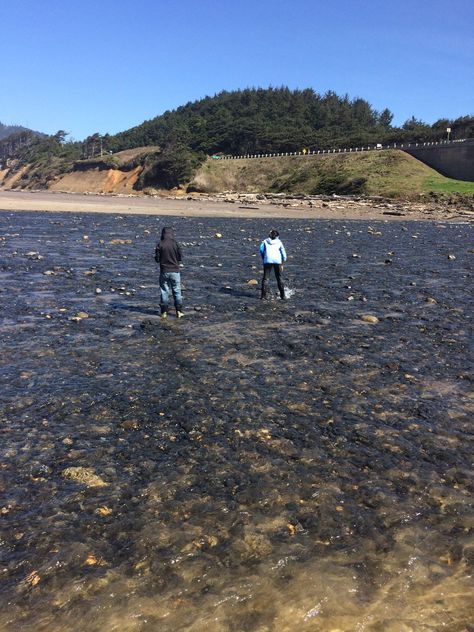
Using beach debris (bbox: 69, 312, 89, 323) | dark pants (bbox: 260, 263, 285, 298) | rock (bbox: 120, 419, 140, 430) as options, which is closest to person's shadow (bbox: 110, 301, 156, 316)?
beach debris (bbox: 69, 312, 89, 323)

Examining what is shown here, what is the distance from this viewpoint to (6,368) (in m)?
9.41

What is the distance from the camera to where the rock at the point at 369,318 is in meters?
13.7

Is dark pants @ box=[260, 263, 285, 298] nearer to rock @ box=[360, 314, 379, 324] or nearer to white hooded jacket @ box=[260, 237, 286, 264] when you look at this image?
white hooded jacket @ box=[260, 237, 286, 264]

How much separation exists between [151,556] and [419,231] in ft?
143

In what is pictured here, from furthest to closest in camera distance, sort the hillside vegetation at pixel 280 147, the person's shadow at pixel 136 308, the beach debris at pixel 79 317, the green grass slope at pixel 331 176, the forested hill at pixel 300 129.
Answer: the forested hill at pixel 300 129
the hillside vegetation at pixel 280 147
the green grass slope at pixel 331 176
the person's shadow at pixel 136 308
the beach debris at pixel 79 317

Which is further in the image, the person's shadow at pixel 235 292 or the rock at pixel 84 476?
the person's shadow at pixel 235 292

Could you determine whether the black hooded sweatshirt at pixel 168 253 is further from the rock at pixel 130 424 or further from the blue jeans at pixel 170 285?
the rock at pixel 130 424

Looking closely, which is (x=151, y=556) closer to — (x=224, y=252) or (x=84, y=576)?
(x=84, y=576)

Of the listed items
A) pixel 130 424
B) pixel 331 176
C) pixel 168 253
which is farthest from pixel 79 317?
pixel 331 176

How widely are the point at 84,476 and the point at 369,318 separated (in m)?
9.79

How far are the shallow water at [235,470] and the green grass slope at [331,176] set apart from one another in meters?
76.4

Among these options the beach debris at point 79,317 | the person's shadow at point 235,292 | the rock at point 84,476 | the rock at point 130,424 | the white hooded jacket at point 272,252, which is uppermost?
the white hooded jacket at point 272,252

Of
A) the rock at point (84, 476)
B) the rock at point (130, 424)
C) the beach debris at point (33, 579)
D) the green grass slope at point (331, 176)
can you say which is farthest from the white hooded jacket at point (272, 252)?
the green grass slope at point (331, 176)

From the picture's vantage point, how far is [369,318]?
13.9 m
